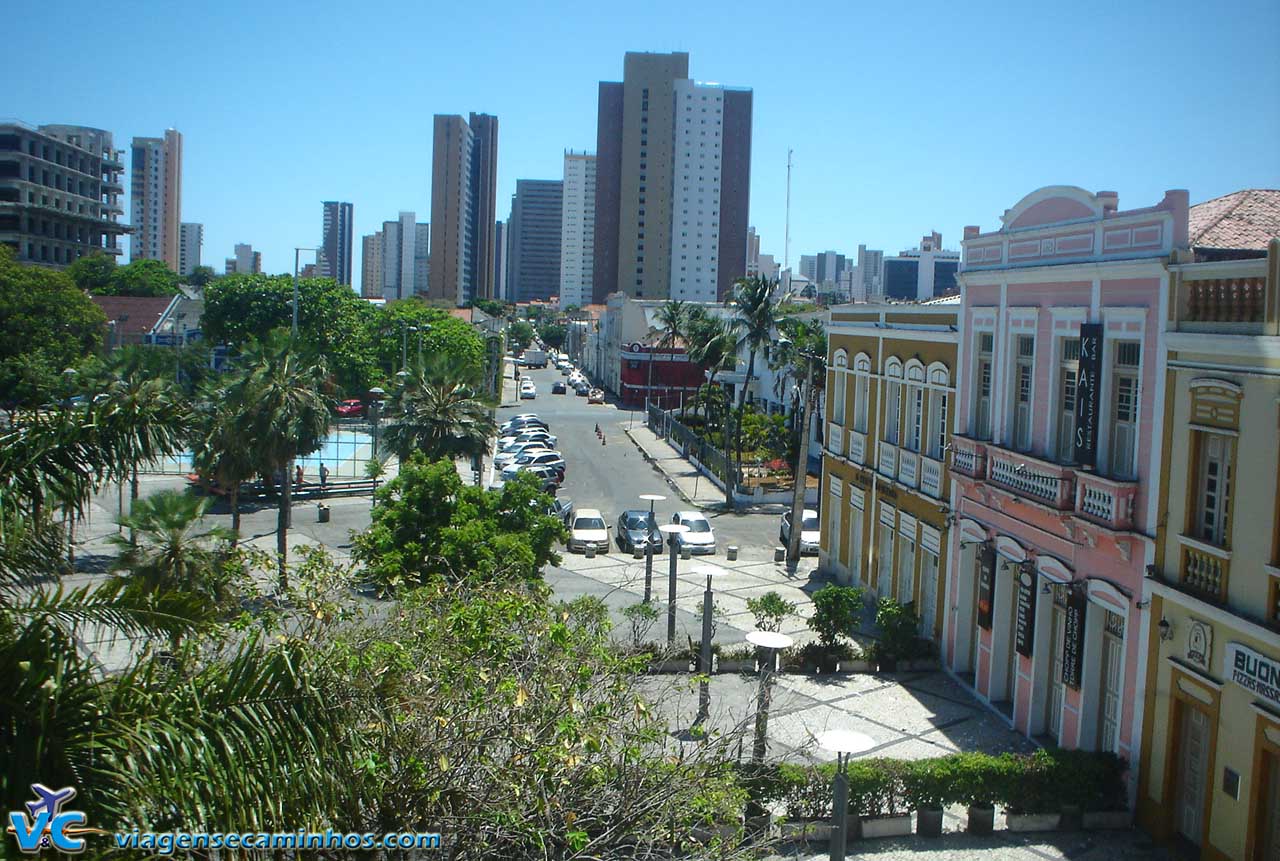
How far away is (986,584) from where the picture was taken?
67.3 feet

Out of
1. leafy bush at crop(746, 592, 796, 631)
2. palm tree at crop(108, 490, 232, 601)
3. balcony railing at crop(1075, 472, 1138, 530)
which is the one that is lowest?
leafy bush at crop(746, 592, 796, 631)

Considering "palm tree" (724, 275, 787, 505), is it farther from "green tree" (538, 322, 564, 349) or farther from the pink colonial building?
"green tree" (538, 322, 564, 349)

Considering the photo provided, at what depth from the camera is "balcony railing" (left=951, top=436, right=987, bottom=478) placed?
2073 cm

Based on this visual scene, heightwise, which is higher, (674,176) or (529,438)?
(674,176)

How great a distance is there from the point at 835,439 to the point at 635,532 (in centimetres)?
790


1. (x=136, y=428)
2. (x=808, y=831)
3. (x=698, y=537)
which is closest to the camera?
(x=136, y=428)

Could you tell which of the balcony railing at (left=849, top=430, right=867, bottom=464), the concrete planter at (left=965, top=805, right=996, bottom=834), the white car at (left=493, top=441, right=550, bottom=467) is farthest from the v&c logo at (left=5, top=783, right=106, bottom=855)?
the white car at (left=493, top=441, right=550, bottom=467)

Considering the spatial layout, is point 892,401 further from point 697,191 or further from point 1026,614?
point 697,191

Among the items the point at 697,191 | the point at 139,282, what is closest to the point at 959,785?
the point at 139,282

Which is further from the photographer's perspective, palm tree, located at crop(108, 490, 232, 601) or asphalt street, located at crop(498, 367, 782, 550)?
asphalt street, located at crop(498, 367, 782, 550)

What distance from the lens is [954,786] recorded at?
1477 cm

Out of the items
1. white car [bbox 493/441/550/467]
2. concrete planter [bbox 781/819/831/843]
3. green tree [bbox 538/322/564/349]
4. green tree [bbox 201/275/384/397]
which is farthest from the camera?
green tree [bbox 538/322/564/349]

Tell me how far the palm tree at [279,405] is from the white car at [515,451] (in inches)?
790

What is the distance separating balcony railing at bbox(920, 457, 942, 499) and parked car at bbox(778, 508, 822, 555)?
9518 mm
